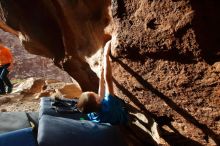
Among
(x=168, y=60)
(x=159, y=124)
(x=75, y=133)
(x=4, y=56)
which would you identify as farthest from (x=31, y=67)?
(x=168, y=60)

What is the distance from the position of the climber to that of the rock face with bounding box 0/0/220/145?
0.13 meters

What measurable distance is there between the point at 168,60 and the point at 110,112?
44.9 inches

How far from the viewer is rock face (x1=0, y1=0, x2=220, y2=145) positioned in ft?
9.00

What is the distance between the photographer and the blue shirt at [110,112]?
3.94 metres

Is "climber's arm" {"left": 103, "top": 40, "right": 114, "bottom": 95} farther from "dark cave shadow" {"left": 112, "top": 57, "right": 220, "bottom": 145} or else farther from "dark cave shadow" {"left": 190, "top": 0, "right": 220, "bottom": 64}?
"dark cave shadow" {"left": 190, "top": 0, "right": 220, "bottom": 64}

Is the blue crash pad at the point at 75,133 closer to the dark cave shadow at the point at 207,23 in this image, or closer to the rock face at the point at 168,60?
the rock face at the point at 168,60

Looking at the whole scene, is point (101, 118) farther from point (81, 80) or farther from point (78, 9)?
point (81, 80)

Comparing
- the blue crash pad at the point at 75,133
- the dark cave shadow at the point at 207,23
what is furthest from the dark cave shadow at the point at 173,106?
the dark cave shadow at the point at 207,23

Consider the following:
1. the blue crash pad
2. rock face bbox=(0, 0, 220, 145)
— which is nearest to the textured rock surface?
rock face bbox=(0, 0, 220, 145)

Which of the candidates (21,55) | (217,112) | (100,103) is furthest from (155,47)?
(21,55)

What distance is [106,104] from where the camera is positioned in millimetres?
3967

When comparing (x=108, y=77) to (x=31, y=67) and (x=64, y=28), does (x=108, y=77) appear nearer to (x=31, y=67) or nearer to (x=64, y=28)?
(x=64, y=28)

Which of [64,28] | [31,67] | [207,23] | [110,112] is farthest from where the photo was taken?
[31,67]

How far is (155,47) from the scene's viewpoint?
3080 millimetres
